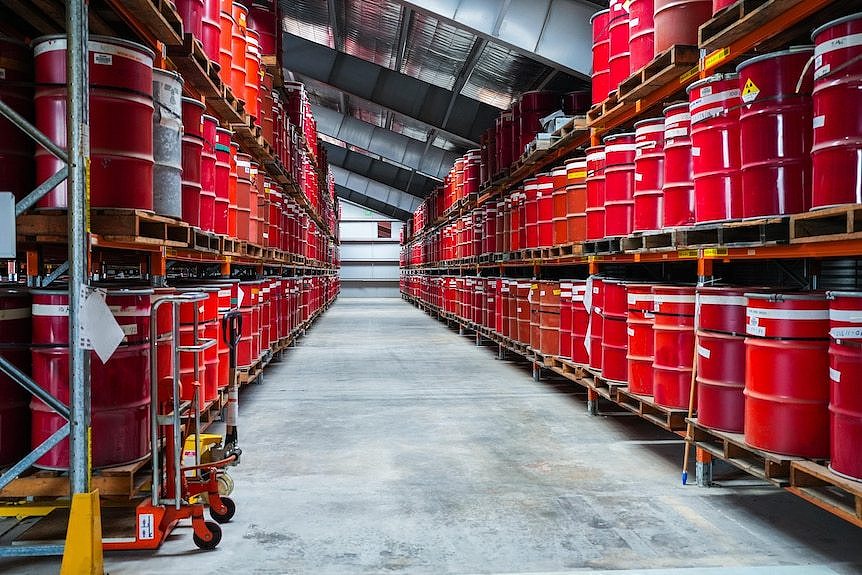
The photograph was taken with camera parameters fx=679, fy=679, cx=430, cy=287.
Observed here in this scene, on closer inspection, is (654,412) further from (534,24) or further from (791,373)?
(534,24)

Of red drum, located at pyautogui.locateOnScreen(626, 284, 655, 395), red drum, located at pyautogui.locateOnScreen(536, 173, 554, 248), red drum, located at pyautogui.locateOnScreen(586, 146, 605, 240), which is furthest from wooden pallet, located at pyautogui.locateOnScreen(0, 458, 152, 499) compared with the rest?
red drum, located at pyautogui.locateOnScreen(536, 173, 554, 248)

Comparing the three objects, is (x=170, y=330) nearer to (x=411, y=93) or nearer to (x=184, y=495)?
(x=184, y=495)

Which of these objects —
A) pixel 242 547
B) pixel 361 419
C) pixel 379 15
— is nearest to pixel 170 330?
pixel 242 547

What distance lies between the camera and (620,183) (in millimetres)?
5504

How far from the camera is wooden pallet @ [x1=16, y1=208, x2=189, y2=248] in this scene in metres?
2.77

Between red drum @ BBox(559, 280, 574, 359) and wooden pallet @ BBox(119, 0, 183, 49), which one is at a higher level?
wooden pallet @ BBox(119, 0, 183, 49)

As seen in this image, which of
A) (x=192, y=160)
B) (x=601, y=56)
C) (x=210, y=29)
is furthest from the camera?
(x=601, y=56)

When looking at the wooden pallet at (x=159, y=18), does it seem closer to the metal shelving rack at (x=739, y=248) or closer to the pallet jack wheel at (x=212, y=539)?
the pallet jack wheel at (x=212, y=539)

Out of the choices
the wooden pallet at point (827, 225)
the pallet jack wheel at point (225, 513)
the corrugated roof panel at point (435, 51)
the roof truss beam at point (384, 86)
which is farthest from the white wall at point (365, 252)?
the wooden pallet at point (827, 225)

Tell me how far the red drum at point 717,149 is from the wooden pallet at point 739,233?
74 mm

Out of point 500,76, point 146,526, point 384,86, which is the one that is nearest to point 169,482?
→ point 146,526

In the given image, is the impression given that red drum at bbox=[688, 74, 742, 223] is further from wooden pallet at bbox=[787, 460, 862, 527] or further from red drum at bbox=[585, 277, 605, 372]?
red drum at bbox=[585, 277, 605, 372]

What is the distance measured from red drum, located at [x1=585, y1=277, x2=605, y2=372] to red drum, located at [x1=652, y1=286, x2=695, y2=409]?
4.15ft

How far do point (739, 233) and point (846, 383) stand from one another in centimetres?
106
